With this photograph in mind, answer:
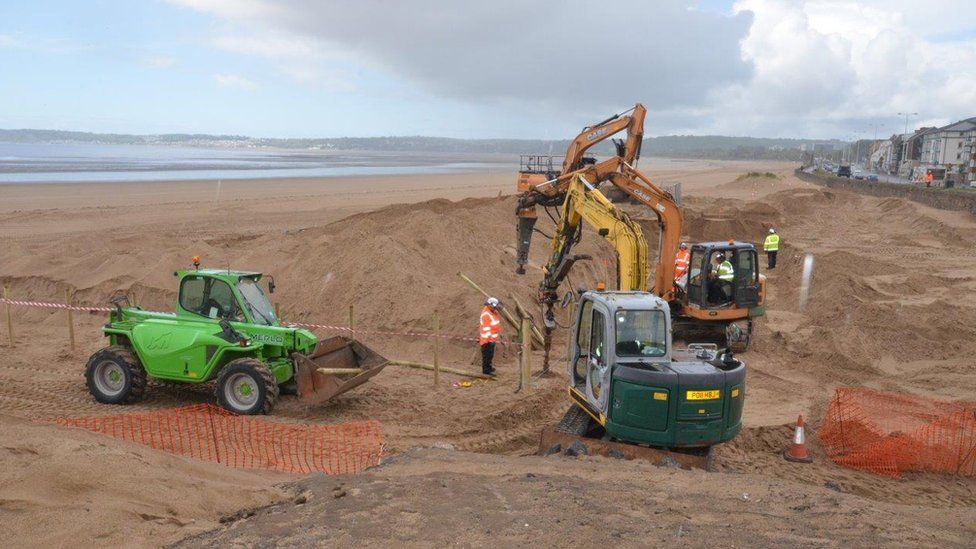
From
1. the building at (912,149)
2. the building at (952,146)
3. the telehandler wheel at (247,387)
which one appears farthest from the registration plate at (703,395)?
the building at (912,149)

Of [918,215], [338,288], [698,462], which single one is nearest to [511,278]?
[338,288]

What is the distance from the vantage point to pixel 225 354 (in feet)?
36.9

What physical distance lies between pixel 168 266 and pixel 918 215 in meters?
37.4

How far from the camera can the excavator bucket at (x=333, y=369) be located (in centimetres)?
1094

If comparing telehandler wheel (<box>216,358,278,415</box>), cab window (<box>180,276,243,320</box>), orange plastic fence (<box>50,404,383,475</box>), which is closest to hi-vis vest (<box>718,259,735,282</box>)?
orange plastic fence (<box>50,404,383,475</box>)

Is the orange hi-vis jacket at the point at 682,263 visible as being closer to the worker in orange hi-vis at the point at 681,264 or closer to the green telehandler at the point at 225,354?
the worker in orange hi-vis at the point at 681,264

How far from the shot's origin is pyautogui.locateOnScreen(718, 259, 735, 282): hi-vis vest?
596 inches

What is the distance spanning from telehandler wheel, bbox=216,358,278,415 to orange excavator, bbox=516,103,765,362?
530 centimetres

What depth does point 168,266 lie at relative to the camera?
19.7 metres

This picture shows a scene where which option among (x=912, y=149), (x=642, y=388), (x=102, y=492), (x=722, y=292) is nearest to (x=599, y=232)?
(x=722, y=292)

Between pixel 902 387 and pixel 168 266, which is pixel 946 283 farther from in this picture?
pixel 168 266

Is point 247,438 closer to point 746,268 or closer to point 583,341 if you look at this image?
point 583,341

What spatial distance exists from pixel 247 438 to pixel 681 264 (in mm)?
9585

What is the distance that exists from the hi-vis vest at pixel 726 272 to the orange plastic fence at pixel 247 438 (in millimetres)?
7731
